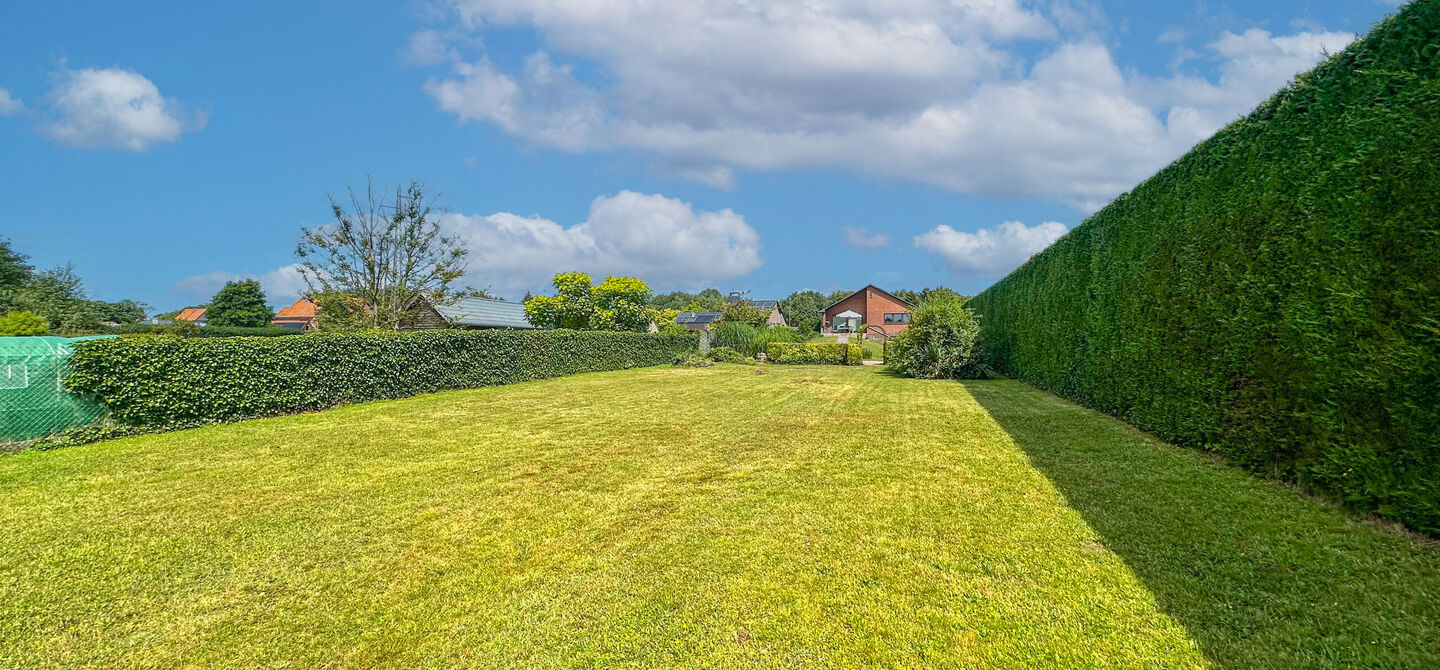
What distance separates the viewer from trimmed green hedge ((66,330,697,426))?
24.8ft

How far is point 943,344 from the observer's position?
16469 millimetres

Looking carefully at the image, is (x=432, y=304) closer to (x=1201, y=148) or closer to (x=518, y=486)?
(x=518, y=486)

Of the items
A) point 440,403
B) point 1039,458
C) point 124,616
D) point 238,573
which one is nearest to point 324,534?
point 238,573

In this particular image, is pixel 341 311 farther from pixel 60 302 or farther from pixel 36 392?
pixel 60 302

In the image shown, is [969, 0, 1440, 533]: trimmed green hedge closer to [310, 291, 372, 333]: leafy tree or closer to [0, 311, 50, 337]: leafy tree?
[310, 291, 372, 333]: leafy tree

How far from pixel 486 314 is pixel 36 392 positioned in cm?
2456

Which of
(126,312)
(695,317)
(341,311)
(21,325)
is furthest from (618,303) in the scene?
(126,312)

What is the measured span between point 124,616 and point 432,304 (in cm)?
1892

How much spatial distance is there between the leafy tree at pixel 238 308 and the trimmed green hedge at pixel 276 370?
45553mm

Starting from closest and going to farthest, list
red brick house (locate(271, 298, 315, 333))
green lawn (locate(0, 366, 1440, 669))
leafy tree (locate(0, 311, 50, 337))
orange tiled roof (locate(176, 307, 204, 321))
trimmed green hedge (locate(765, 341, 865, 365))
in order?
green lawn (locate(0, 366, 1440, 669)) → leafy tree (locate(0, 311, 50, 337)) → trimmed green hedge (locate(765, 341, 865, 365)) → red brick house (locate(271, 298, 315, 333)) → orange tiled roof (locate(176, 307, 204, 321))

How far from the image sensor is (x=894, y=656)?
2.39 meters

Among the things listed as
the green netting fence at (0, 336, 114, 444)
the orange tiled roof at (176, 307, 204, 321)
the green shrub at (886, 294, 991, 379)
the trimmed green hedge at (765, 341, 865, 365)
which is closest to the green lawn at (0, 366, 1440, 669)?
the green netting fence at (0, 336, 114, 444)

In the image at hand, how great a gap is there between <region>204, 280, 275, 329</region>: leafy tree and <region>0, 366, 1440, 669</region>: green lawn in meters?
52.1

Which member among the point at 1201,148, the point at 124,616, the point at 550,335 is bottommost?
the point at 124,616
